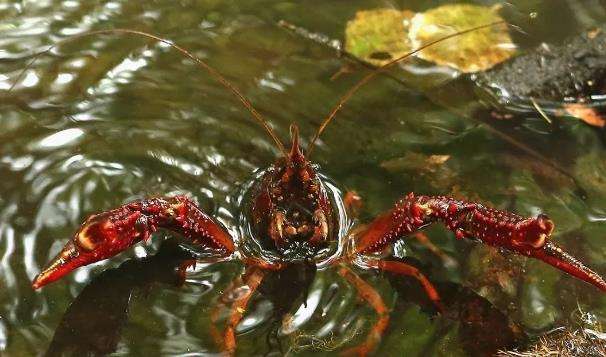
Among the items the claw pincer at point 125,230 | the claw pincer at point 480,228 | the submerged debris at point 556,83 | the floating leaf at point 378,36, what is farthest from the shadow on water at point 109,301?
the submerged debris at point 556,83

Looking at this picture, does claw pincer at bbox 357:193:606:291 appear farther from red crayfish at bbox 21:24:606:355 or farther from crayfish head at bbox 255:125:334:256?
crayfish head at bbox 255:125:334:256

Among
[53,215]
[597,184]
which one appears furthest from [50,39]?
[597,184]

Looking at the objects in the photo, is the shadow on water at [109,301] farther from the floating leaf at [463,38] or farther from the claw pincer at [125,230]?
the floating leaf at [463,38]

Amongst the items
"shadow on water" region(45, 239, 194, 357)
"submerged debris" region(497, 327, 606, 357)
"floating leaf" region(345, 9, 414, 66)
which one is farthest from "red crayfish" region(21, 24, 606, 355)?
"floating leaf" region(345, 9, 414, 66)

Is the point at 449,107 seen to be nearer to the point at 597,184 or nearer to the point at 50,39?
the point at 597,184

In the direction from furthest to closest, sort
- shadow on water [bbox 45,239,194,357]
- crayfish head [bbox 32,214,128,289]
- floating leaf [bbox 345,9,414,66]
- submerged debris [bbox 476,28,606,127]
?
floating leaf [bbox 345,9,414,66] < submerged debris [bbox 476,28,606,127] < shadow on water [bbox 45,239,194,357] < crayfish head [bbox 32,214,128,289]
